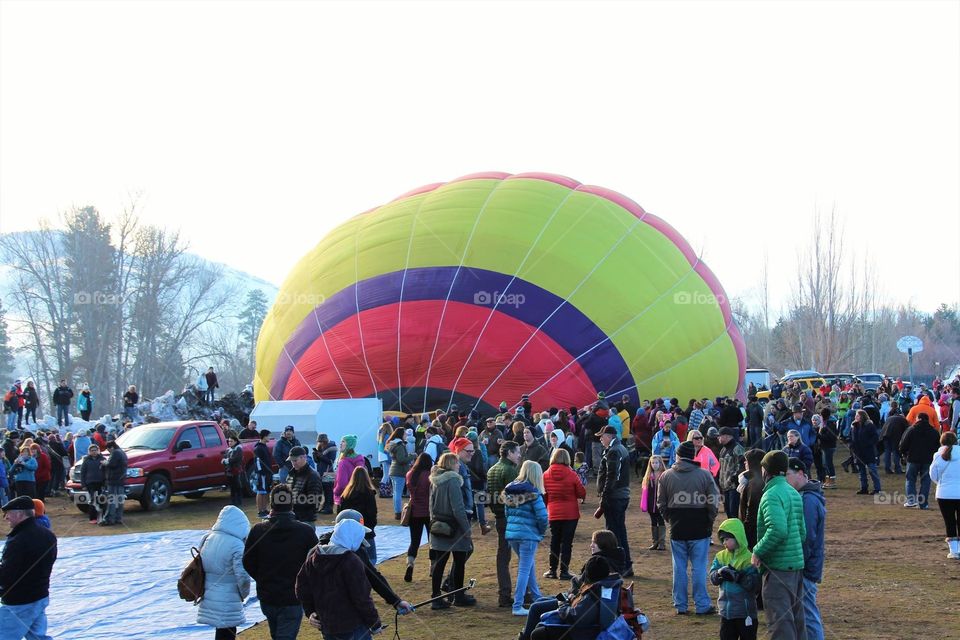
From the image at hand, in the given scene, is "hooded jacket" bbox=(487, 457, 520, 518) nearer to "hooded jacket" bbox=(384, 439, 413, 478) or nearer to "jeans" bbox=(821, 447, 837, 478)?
"hooded jacket" bbox=(384, 439, 413, 478)

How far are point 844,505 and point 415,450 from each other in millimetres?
7092

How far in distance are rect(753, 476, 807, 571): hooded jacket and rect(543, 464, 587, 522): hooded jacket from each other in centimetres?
328

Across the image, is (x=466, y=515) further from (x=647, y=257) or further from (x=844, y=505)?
(x=647, y=257)

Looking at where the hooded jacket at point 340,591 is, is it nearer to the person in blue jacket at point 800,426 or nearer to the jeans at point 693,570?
the jeans at point 693,570

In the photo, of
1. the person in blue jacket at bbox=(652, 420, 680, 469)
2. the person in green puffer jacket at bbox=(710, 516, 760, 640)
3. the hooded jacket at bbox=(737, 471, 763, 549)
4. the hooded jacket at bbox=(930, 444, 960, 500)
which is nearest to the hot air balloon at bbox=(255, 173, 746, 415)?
the person in blue jacket at bbox=(652, 420, 680, 469)

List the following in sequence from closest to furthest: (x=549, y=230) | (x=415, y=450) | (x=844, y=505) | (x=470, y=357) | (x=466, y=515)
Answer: (x=466, y=515)
(x=844, y=505)
(x=415, y=450)
(x=470, y=357)
(x=549, y=230)

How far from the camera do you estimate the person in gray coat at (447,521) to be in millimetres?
9344

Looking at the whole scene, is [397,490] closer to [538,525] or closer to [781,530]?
[538,525]

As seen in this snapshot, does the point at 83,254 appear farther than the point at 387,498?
Yes

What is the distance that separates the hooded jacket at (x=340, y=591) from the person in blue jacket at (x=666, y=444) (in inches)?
349

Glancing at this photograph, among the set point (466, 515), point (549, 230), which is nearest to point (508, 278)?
A: point (549, 230)

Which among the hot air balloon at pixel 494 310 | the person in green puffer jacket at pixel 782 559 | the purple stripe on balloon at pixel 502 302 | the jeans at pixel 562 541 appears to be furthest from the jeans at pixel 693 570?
the purple stripe on balloon at pixel 502 302

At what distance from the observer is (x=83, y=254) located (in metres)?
52.6

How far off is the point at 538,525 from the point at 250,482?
11.5 metres
